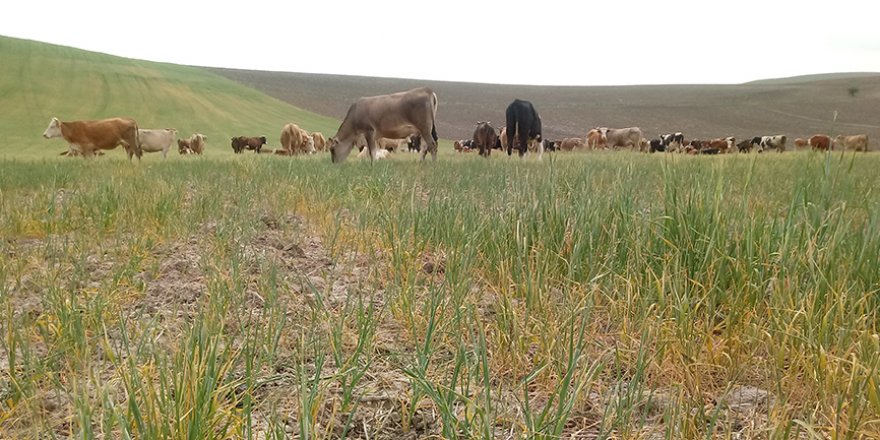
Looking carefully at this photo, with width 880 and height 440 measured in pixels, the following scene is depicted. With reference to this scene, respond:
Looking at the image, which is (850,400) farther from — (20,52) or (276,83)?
(276,83)

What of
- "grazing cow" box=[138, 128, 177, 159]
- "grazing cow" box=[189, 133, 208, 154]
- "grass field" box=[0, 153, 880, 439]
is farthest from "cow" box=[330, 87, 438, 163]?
"grazing cow" box=[189, 133, 208, 154]

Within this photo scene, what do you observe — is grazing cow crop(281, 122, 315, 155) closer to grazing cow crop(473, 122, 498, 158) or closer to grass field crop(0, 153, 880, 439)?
grazing cow crop(473, 122, 498, 158)

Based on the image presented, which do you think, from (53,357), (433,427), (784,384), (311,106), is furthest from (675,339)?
(311,106)

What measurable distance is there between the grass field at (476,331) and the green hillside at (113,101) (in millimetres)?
29694

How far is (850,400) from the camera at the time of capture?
1419 mm

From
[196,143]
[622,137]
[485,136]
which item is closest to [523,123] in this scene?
[485,136]

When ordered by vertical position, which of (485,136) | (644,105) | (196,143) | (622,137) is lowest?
(196,143)

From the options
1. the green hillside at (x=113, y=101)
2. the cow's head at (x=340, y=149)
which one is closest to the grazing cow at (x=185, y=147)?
the green hillside at (x=113, y=101)

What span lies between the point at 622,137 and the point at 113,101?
126ft

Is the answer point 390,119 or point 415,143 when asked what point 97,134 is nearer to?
point 390,119

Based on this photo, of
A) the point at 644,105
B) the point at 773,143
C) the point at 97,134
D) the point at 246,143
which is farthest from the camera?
the point at 644,105

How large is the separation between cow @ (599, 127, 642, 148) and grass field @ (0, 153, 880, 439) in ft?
93.1

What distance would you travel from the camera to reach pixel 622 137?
101 feet

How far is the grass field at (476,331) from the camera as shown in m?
1.35
